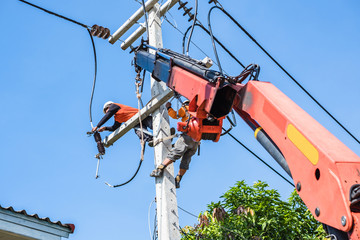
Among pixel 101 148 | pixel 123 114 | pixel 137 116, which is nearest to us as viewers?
pixel 137 116

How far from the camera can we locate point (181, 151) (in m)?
8.80

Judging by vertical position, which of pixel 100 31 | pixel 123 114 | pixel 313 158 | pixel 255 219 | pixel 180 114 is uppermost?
pixel 100 31

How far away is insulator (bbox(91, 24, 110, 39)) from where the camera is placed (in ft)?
35.8

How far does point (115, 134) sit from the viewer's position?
32.3 ft

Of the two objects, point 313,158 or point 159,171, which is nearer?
point 313,158

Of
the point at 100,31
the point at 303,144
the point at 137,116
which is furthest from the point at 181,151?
the point at 303,144

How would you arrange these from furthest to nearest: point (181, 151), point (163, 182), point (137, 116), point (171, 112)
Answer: point (137, 116) → point (171, 112) → point (181, 151) → point (163, 182)

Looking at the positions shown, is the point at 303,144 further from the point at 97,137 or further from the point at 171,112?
the point at 97,137

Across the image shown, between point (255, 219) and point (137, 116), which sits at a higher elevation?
point (137, 116)

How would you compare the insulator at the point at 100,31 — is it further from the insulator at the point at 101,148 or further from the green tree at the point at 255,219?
the green tree at the point at 255,219

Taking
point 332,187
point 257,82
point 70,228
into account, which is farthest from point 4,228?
point 332,187

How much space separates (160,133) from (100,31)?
10.2ft

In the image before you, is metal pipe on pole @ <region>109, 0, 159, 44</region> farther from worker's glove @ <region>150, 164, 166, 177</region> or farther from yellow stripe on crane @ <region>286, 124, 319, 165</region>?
yellow stripe on crane @ <region>286, 124, 319, 165</region>

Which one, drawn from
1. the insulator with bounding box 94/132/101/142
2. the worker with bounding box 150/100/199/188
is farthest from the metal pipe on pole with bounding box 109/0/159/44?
the worker with bounding box 150/100/199/188
